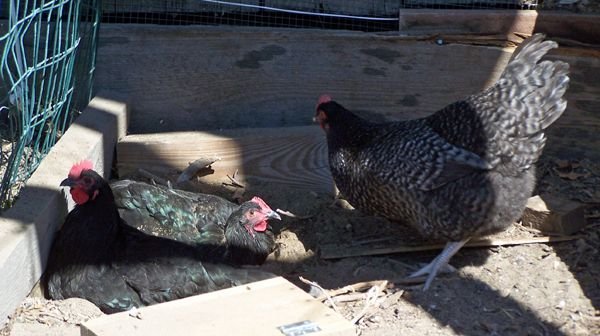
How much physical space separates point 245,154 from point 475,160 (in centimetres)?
149

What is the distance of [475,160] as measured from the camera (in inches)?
175

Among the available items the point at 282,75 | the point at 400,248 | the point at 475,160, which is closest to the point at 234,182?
the point at 282,75

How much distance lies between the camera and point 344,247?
16.1 ft

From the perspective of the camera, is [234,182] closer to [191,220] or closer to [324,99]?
[191,220]

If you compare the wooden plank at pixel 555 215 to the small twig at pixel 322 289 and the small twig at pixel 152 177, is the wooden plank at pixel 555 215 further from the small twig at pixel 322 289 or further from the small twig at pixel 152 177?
the small twig at pixel 152 177

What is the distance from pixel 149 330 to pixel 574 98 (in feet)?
11.1

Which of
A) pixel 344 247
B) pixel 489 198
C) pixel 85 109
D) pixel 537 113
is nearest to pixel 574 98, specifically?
pixel 537 113

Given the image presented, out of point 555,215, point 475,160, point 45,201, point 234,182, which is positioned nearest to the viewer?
point 45,201

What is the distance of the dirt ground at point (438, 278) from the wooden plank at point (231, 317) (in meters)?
0.81

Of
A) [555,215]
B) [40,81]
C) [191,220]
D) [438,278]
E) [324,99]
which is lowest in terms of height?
[438,278]

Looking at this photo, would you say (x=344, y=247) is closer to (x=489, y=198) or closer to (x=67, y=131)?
(x=489, y=198)

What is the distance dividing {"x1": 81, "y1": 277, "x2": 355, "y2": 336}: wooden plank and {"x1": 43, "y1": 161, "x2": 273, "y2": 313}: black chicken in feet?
3.89

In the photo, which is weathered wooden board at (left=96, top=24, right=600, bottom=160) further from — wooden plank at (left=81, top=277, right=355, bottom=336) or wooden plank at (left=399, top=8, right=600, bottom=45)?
wooden plank at (left=81, top=277, right=355, bottom=336)

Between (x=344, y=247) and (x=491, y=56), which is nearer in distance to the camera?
(x=344, y=247)
